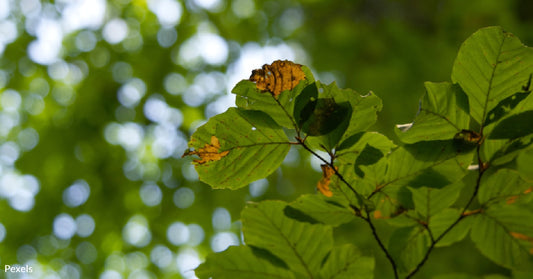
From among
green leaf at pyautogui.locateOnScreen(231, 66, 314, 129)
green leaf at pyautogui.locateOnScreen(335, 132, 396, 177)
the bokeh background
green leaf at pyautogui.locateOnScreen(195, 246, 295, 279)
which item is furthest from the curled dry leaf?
the bokeh background

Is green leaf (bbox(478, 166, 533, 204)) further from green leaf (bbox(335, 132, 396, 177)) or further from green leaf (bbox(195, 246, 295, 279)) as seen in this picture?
green leaf (bbox(195, 246, 295, 279))

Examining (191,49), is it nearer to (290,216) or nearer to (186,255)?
(186,255)

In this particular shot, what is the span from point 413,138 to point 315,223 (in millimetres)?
182

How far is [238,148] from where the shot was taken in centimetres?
53

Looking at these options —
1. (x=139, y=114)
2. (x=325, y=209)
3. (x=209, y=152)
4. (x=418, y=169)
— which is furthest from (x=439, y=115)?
(x=139, y=114)

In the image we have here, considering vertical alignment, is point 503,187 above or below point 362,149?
below

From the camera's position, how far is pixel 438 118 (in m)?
0.47

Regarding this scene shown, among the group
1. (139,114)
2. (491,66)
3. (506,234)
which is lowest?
(506,234)

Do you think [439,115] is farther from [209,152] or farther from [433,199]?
[209,152]

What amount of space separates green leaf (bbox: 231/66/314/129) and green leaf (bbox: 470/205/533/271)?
0.33 meters

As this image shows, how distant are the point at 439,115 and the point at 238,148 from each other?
275mm

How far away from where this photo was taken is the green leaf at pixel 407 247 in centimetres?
56

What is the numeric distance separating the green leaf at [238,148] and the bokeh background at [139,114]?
7.60 ft

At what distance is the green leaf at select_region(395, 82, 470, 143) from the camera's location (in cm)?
47
